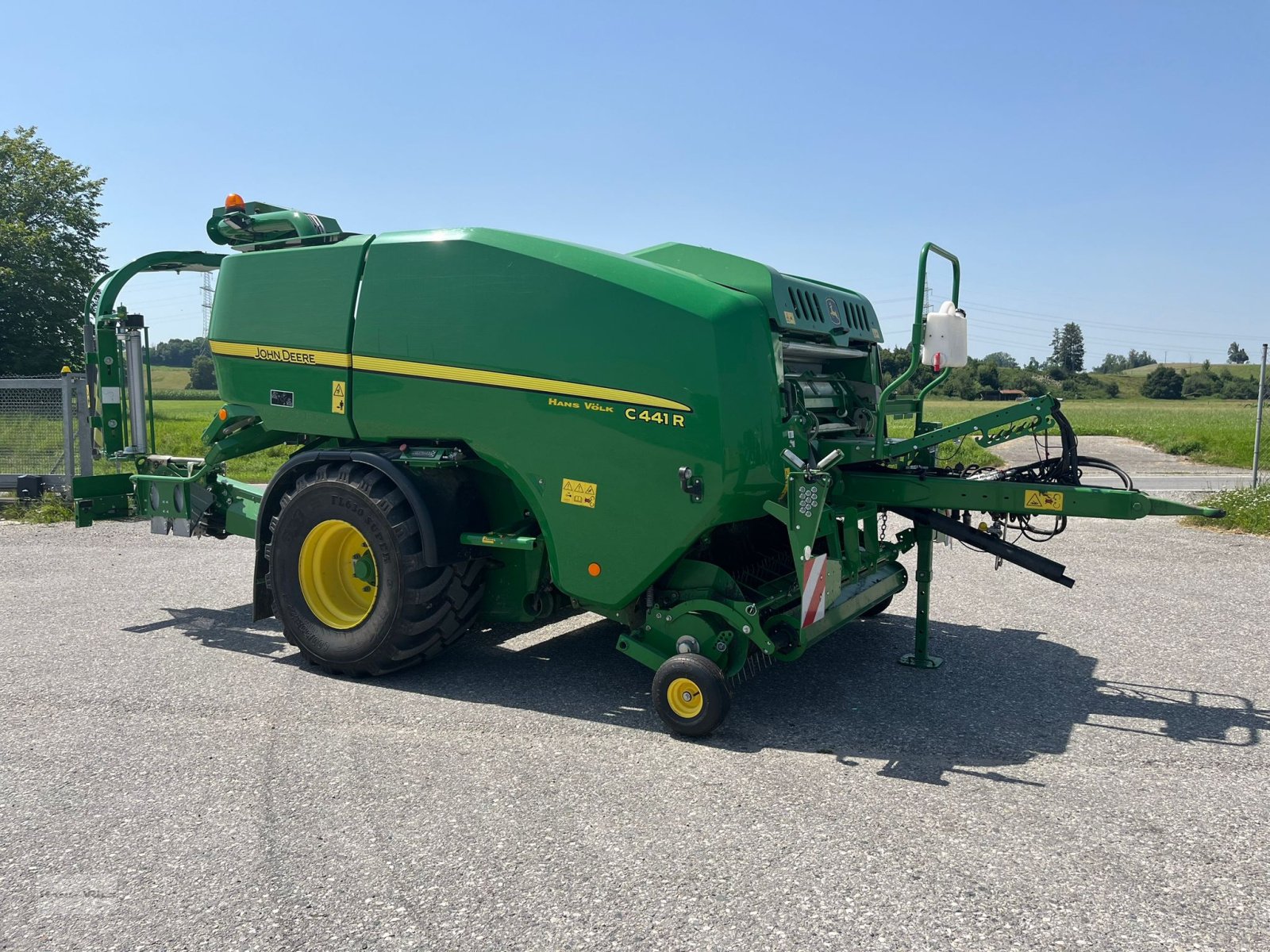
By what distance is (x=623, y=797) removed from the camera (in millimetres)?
3877

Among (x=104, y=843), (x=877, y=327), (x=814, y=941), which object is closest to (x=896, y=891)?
(x=814, y=941)

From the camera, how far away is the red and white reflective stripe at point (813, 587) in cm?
454

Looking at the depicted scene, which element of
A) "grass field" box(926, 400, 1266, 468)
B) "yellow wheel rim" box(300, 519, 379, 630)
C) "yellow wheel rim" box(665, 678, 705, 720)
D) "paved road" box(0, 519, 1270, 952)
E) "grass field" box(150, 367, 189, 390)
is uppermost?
"grass field" box(150, 367, 189, 390)

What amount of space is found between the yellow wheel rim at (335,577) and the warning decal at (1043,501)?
11.6ft

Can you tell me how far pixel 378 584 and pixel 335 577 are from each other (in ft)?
1.90

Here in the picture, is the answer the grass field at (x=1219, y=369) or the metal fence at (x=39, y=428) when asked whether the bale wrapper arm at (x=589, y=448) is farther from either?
the grass field at (x=1219, y=369)

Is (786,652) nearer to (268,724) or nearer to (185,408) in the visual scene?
(268,724)

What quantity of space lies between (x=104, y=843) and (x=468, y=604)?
2.33 metres

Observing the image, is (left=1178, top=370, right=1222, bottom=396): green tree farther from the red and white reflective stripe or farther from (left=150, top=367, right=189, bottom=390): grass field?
the red and white reflective stripe

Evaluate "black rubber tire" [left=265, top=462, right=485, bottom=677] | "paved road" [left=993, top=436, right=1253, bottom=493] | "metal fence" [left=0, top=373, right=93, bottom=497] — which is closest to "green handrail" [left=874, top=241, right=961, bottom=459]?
"black rubber tire" [left=265, top=462, right=485, bottom=677]

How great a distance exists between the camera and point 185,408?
40.7 meters

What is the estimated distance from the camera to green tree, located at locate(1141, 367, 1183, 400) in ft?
225

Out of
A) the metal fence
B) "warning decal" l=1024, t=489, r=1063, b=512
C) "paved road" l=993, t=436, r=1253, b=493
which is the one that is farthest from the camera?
"paved road" l=993, t=436, r=1253, b=493

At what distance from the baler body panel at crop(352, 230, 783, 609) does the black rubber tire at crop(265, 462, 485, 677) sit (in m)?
0.46
